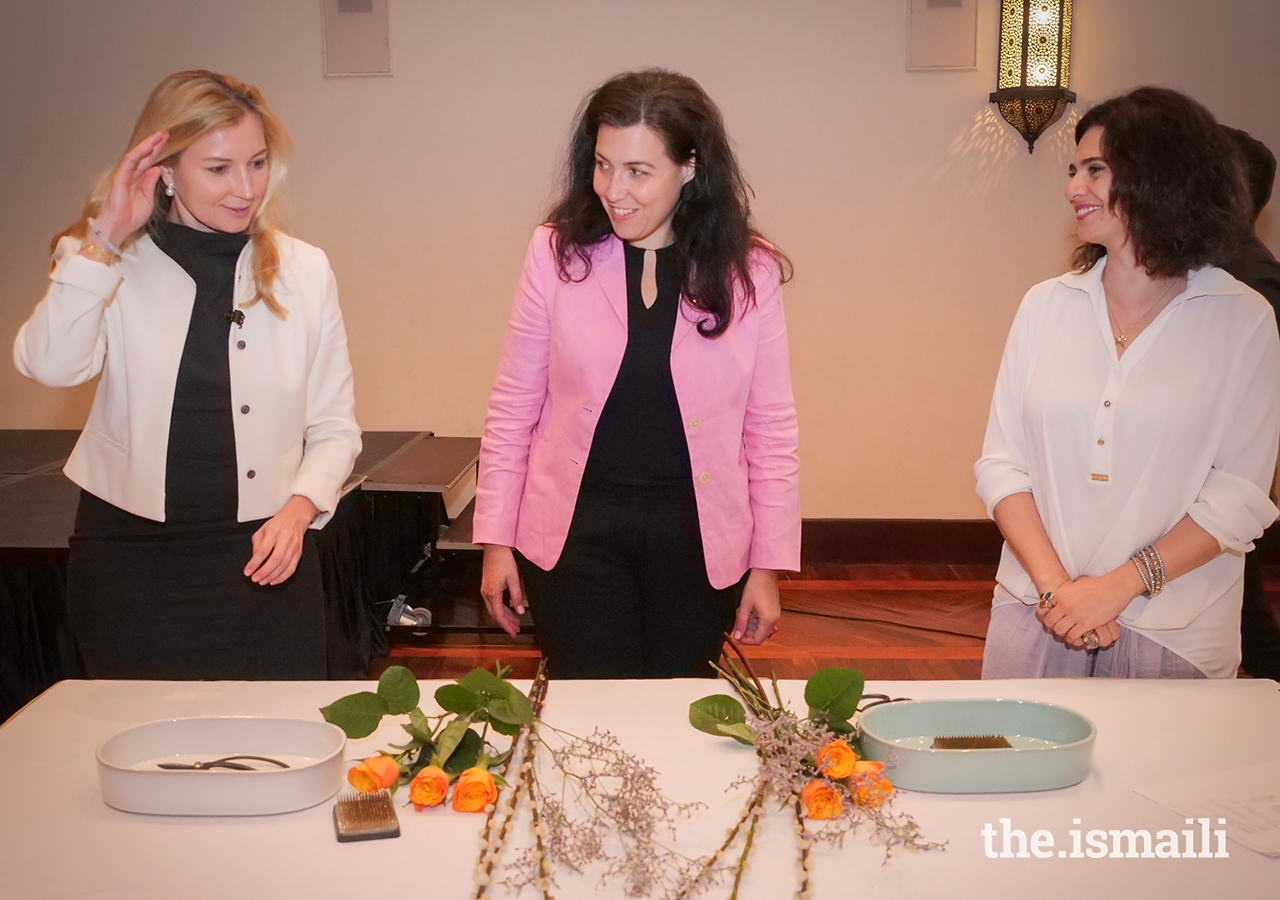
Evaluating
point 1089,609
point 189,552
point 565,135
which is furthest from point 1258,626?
point 565,135

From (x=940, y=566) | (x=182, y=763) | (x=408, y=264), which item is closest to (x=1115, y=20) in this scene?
(x=940, y=566)

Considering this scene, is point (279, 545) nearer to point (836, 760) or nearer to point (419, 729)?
point (419, 729)

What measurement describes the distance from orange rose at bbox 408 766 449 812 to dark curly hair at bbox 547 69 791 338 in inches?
38.9

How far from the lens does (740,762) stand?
1.55 metres

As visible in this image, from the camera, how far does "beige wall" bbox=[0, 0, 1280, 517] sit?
5129mm

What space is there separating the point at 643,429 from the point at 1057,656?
33.5 inches

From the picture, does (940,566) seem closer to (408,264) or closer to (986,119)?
(986,119)

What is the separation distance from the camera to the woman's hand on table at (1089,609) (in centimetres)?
197

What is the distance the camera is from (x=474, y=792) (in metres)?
1.38

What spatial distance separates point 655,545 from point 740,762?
619 millimetres

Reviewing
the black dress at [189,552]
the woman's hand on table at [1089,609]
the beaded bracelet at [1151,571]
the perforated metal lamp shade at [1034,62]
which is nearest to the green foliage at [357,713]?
the black dress at [189,552]

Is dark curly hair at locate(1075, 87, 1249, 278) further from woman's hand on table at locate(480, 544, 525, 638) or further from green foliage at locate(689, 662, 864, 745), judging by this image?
woman's hand on table at locate(480, 544, 525, 638)

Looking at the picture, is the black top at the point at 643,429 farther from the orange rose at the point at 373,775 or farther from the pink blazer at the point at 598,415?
the orange rose at the point at 373,775

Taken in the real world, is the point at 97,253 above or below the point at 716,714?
above
